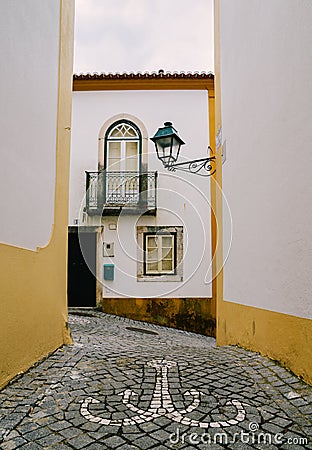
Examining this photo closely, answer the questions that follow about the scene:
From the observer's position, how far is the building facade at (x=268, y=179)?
3449mm

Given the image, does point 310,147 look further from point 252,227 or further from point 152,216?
point 152,216

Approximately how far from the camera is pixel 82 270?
38.4ft

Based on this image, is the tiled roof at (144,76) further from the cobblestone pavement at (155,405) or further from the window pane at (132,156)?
the cobblestone pavement at (155,405)

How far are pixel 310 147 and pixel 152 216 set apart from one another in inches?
312

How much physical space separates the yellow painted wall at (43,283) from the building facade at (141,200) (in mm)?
5609

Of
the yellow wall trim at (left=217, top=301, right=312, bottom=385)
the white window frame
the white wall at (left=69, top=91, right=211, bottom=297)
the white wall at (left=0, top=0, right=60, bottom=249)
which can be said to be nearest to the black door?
the white wall at (left=69, top=91, right=211, bottom=297)

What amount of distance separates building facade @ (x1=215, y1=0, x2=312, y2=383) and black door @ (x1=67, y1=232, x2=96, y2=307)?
5545 millimetres

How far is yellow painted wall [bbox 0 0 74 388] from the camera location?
3357mm

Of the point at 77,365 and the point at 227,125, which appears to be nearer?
the point at 77,365

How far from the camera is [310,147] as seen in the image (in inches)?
131

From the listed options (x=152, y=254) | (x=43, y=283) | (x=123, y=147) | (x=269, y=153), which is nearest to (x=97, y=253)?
(x=152, y=254)

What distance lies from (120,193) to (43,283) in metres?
7.01

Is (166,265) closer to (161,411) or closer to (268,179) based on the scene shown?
(268,179)

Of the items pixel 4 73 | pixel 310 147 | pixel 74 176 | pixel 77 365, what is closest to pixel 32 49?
pixel 4 73
